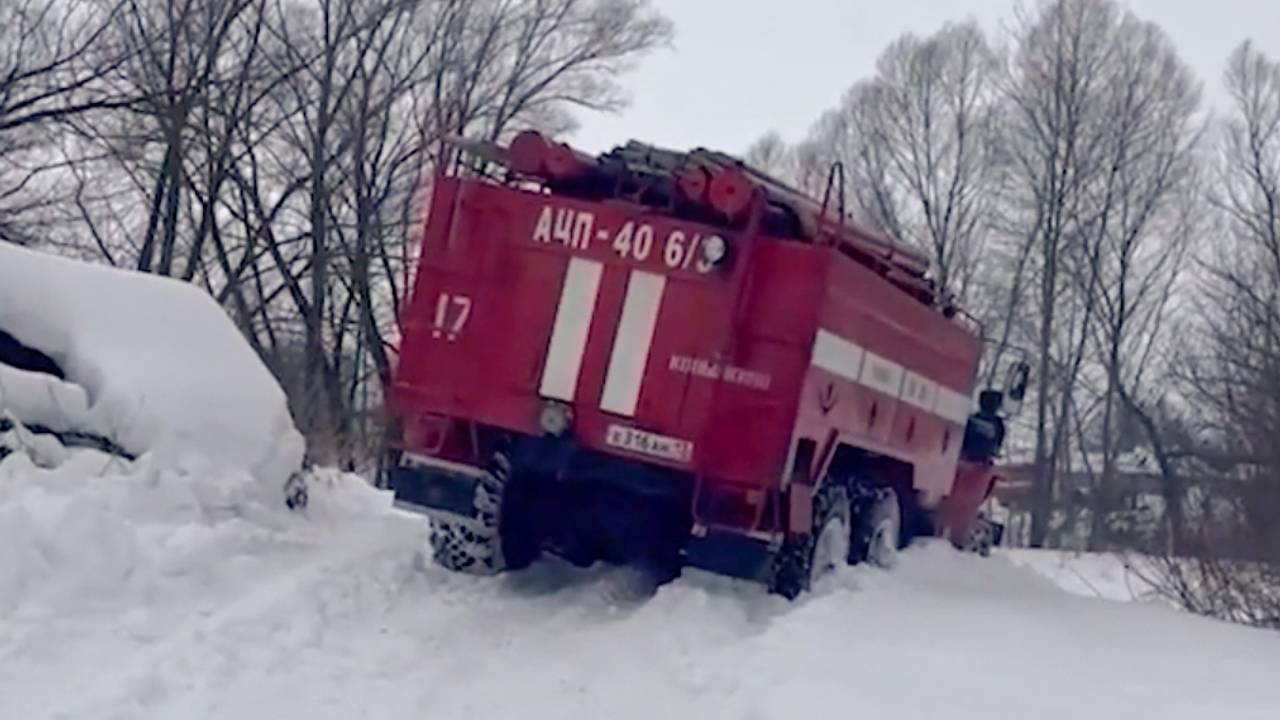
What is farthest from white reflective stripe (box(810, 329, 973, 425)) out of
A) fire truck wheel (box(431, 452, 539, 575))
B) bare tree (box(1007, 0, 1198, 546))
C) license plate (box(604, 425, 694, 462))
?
bare tree (box(1007, 0, 1198, 546))

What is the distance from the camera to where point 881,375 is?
10266 mm

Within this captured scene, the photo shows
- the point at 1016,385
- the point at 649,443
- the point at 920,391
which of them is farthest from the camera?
the point at 1016,385

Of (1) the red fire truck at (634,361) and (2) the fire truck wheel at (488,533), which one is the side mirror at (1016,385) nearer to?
(1) the red fire truck at (634,361)

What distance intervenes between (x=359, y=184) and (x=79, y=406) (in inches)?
1002

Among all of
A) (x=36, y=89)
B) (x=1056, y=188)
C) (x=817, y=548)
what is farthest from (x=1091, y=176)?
(x=817, y=548)

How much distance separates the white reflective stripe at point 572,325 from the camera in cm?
913

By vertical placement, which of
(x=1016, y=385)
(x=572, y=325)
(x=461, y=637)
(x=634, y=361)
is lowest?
(x=461, y=637)

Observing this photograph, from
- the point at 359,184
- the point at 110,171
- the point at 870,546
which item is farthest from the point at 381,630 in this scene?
the point at 359,184

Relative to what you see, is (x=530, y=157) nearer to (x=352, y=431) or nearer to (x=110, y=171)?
(x=352, y=431)

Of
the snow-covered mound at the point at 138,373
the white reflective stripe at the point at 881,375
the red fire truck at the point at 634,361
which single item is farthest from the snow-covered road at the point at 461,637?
the white reflective stripe at the point at 881,375

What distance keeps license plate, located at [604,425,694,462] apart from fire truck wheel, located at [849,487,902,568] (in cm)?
218

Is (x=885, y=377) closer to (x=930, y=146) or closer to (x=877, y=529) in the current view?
(x=877, y=529)

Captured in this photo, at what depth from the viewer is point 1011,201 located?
42.0m

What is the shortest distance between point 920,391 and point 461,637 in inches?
174
